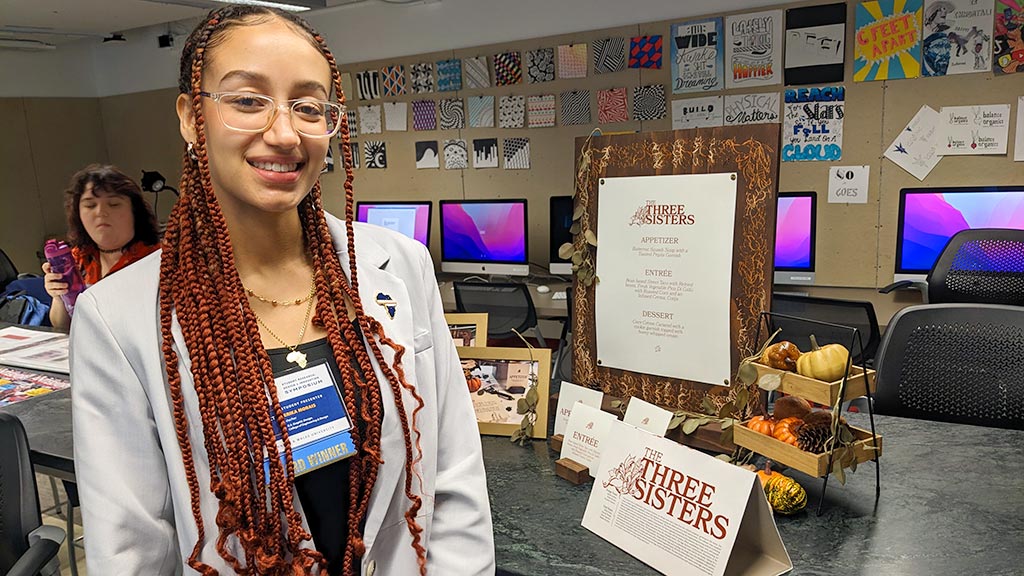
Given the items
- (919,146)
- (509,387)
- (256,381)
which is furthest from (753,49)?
(256,381)

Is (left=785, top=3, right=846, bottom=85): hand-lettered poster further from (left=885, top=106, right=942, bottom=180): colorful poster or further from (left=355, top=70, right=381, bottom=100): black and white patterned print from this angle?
(left=355, top=70, right=381, bottom=100): black and white patterned print

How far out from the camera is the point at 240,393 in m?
0.93

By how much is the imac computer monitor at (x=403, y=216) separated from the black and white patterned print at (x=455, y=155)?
0.35m

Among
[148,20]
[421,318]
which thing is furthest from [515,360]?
[148,20]

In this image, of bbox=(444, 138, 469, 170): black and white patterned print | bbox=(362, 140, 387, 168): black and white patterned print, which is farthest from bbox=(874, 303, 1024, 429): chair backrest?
bbox=(362, 140, 387, 168): black and white patterned print

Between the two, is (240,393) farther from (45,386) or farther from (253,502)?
(45,386)

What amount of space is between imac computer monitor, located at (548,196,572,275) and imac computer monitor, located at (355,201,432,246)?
0.89 meters

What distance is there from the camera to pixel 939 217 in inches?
132

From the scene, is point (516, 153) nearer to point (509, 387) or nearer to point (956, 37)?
point (956, 37)

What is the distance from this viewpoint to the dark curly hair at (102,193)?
2652mm

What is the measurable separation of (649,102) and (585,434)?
3213 mm

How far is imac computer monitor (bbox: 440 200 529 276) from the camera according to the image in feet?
14.4

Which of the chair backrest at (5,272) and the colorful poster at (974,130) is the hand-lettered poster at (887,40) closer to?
the colorful poster at (974,130)

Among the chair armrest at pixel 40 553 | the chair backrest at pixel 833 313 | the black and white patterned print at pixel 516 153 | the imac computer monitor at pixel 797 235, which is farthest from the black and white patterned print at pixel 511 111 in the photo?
the chair armrest at pixel 40 553
